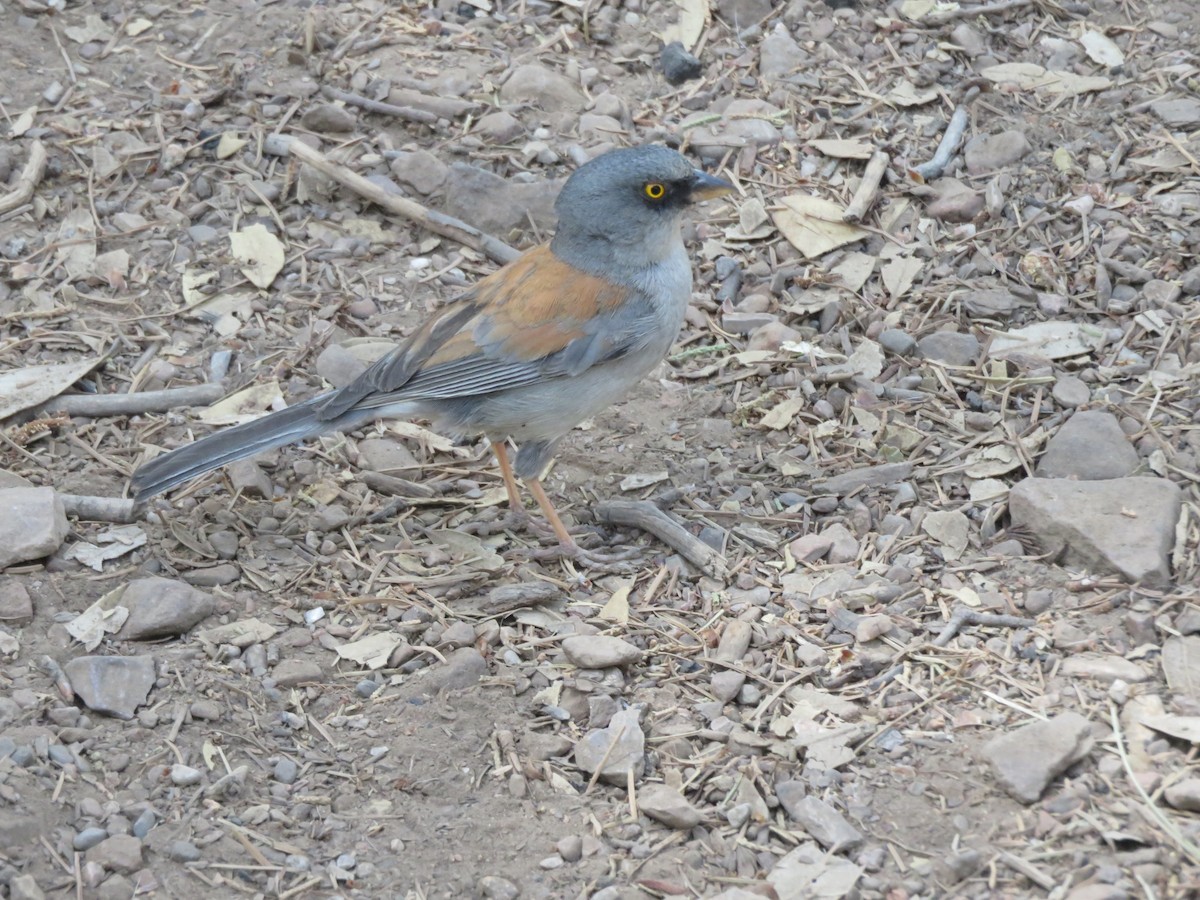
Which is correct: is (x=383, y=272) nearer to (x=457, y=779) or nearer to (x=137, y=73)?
(x=137, y=73)

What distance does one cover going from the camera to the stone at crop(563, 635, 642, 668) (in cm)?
501

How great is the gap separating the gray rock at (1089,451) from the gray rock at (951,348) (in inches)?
29.9

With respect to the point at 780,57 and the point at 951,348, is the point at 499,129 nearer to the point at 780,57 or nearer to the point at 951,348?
the point at 780,57

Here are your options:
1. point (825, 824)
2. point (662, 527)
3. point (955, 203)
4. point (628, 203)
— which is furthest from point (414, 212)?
point (825, 824)

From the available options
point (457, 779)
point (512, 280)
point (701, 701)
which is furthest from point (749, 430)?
point (457, 779)

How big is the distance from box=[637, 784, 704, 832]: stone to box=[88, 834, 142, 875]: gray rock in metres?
1.58

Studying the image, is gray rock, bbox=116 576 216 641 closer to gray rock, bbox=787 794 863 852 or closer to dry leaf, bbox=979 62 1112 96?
gray rock, bbox=787 794 863 852

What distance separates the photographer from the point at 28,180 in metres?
7.36

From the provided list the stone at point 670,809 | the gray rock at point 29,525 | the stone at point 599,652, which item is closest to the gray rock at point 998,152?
the stone at point 599,652

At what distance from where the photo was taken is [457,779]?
4.59 meters

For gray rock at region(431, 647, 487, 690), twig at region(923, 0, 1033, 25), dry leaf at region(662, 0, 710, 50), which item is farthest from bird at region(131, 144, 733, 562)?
twig at region(923, 0, 1033, 25)

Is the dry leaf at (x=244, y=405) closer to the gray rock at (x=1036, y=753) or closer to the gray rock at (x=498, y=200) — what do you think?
the gray rock at (x=498, y=200)

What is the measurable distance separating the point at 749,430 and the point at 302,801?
293 centimetres

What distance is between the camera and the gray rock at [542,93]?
7941 millimetres
